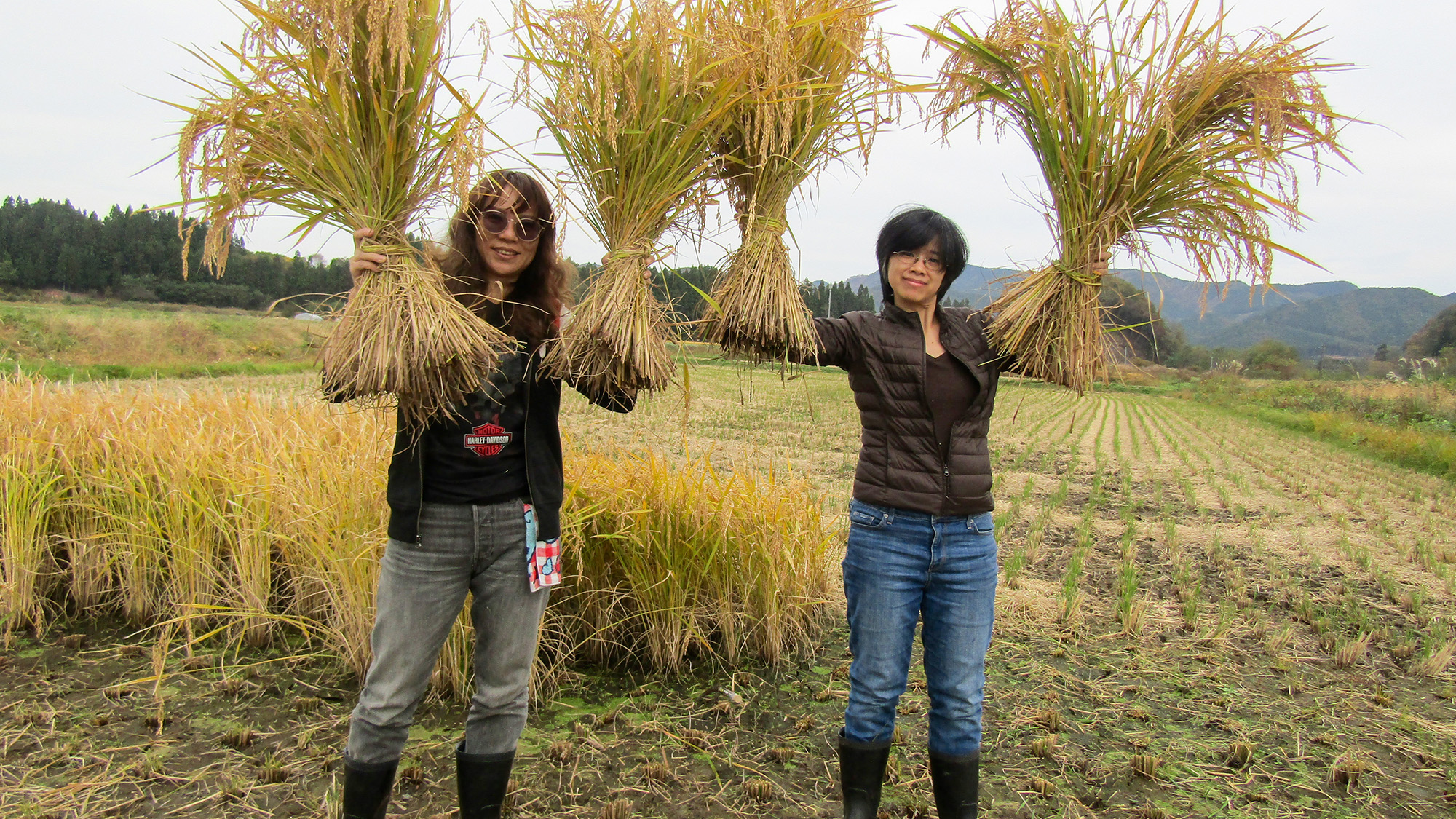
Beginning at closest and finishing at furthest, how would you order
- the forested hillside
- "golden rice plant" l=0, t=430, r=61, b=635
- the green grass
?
1. "golden rice plant" l=0, t=430, r=61, b=635
2. the green grass
3. the forested hillside

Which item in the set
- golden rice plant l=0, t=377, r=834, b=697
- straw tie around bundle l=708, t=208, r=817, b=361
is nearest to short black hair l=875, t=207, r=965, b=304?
straw tie around bundle l=708, t=208, r=817, b=361

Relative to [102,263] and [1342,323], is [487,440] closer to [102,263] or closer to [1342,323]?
[102,263]

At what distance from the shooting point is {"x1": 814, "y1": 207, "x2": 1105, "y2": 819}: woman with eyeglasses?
171 centimetres

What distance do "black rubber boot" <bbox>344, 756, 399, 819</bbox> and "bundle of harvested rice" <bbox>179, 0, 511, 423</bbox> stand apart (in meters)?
0.76

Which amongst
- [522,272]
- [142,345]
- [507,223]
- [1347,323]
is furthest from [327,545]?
[1347,323]

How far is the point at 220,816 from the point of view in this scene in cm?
187

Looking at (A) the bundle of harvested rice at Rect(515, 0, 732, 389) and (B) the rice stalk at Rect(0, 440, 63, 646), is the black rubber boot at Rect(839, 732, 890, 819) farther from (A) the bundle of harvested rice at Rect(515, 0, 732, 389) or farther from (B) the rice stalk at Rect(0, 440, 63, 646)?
(B) the rice stalk at Rect(0, 440, 63, 646)

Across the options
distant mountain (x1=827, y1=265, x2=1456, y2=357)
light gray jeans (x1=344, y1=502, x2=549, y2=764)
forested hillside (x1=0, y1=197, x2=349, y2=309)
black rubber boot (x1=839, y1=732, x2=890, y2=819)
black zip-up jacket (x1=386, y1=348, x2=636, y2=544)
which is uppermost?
distant mountain (x1=827, y1=265, x2=1456, y2=357)

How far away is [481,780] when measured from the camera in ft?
5.32

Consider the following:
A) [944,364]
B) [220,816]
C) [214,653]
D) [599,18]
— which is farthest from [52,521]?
[944,364]

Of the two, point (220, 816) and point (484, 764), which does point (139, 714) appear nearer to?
point (220, 816)

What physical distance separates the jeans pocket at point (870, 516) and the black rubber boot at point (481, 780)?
0.98m

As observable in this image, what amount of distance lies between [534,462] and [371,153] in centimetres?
76

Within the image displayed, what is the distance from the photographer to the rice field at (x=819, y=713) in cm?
204
